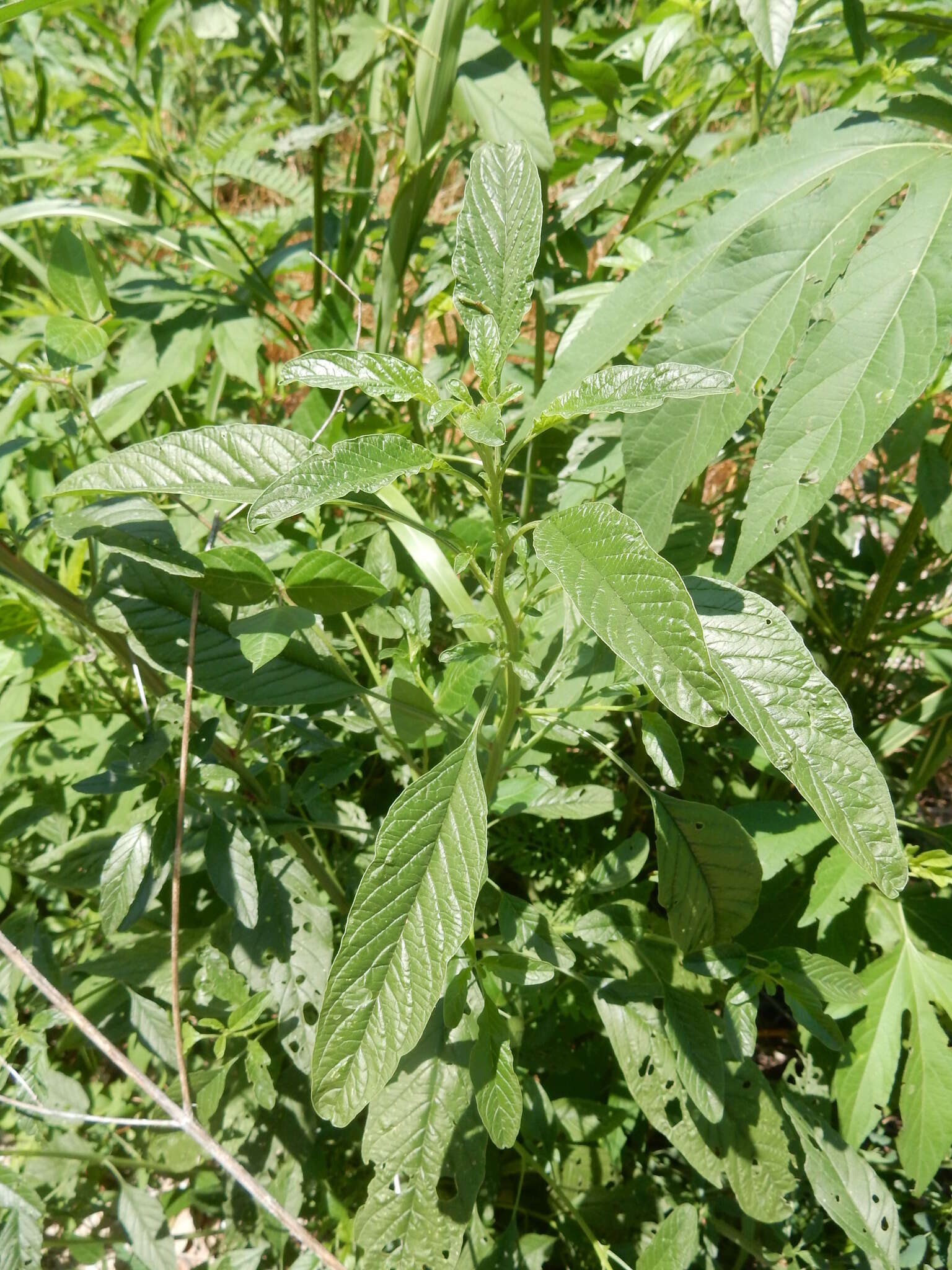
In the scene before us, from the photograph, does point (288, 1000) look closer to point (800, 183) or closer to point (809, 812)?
point (809, 812)

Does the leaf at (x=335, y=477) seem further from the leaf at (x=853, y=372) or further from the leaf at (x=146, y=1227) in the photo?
the leaf at (x=146, y=1227)

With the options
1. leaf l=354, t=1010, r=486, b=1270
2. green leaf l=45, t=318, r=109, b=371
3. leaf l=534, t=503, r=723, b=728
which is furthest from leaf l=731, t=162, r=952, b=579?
green leaf l=45, t=318, r=109, b=371

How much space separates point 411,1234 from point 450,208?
1864 millimetres

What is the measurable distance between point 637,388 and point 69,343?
0.71 m

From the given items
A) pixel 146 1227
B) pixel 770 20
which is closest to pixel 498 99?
pixel 770 20

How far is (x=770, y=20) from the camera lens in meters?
1.11

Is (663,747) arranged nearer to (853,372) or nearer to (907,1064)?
(853,372)

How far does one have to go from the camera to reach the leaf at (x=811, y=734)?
740mm

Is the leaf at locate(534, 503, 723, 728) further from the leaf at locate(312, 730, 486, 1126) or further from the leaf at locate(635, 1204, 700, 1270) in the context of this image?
the leaf at locate(635, 1204, 700, 1270)

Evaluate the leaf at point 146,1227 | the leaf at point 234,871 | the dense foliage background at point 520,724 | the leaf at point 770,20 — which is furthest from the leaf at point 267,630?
the leaf at point 770,20

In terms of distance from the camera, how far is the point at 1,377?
1788 millimetres

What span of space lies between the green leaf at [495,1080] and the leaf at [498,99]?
3.98 feet

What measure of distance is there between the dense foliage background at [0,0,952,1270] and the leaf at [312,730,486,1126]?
200 mm

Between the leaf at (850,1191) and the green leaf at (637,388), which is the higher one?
the green leaf at (637,388)
